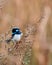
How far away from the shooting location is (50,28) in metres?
4.95

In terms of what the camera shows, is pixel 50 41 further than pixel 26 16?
No

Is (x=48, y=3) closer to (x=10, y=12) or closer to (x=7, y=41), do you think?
(x=10, y=12)

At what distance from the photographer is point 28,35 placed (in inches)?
176

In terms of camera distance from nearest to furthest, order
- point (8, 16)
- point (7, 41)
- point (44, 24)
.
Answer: point (7, 41), point (44, 24), point (8, 16)

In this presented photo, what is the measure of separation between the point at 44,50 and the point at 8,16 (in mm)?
894

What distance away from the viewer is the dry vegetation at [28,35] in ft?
14.3

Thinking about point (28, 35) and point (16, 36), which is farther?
point (28, 35)

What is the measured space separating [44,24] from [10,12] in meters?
0.76

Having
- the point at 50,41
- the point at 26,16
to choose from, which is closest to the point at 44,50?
the point at 50,41

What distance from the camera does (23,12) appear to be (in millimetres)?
5430

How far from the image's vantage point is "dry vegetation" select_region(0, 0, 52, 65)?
437cm

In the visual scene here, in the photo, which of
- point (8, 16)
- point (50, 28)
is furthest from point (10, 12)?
point (50, 28)

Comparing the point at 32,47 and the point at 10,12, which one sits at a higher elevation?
the point at 10,12

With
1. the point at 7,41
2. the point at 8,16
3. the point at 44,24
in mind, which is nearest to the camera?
the point at 7,41
